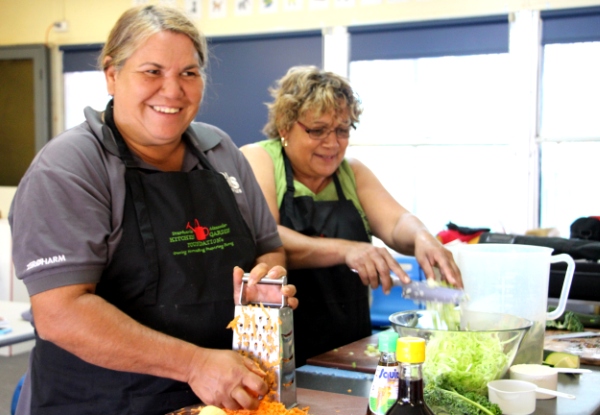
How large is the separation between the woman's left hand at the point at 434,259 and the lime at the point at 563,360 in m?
0.31

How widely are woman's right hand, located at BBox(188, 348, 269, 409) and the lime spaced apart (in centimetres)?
88

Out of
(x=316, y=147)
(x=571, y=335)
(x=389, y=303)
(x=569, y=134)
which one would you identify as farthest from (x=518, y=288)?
(x=569, y=134)

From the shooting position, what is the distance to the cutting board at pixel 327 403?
4.95 ft

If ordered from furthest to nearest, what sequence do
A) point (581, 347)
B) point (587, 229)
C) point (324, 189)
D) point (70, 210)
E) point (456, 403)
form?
point (587, 229) < point (324, 189) < point (581, 347) < point (70, 210) < point (456, 403)

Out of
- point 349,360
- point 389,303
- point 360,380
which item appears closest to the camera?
point 360,380

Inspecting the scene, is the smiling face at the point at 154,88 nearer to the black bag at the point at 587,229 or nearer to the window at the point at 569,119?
the black bag at the point at 587,229

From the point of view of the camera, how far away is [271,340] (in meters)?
1.50

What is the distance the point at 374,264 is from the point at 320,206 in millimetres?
490

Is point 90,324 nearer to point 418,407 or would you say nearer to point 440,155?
point 418,407

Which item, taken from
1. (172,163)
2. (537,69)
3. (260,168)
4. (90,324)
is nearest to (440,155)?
(537,69)

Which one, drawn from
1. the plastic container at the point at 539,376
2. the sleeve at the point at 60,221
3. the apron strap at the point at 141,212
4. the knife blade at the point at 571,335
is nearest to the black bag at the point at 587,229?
the knife blade at the point at 571,335

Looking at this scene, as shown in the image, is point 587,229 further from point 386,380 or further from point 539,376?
point 386,380

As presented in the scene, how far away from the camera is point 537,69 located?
4418 millimetres

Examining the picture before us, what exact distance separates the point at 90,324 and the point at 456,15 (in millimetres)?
3782
